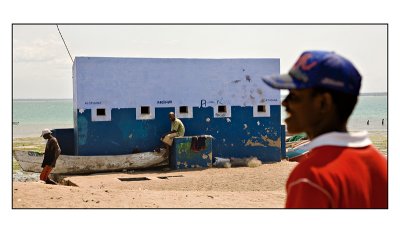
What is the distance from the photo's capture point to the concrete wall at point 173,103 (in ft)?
50.8

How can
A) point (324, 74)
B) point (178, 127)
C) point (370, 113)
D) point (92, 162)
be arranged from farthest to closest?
point (370, 113), point (178, 127), point (92, 162), point (324, 74)

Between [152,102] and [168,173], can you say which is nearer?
[168,173]

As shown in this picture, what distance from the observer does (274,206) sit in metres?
8.85

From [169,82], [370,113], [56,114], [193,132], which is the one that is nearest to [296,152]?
[193,132]

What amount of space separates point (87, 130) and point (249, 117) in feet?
15.8

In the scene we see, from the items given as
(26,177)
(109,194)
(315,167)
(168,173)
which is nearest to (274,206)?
(109,194)

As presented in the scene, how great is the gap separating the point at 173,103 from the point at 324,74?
14.3 metres

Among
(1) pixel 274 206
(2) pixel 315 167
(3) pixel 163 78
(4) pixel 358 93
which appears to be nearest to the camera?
(2) pixel 315 167

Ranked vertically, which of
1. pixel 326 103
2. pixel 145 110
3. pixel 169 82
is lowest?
pixel 326 103

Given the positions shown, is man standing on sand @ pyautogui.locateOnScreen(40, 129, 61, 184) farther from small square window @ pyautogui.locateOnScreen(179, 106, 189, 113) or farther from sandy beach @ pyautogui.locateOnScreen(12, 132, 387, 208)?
small square window @ pyautogui.locateOnScreen(179, 106, 189, 113)

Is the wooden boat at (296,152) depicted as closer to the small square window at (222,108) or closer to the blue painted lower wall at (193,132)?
the blue painted lower wall at (193,132)

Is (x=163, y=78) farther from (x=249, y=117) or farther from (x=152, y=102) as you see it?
(x=249, y=117)

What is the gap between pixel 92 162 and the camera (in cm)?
1498

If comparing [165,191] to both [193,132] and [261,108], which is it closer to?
[193,132]
